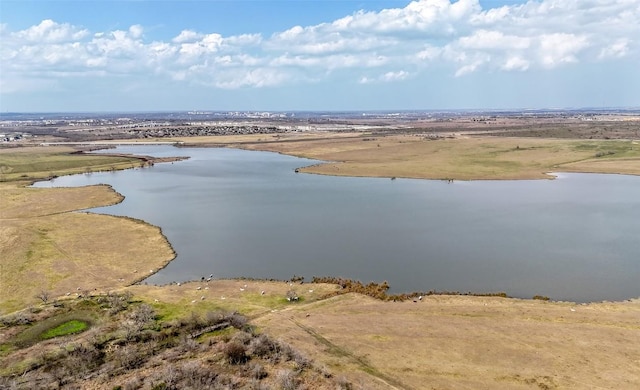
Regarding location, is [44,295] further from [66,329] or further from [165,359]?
[165,359]

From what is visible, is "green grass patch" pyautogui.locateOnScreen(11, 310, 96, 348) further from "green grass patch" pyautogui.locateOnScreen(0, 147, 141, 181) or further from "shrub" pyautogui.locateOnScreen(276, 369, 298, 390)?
"green grass patch" pyautogui.locateOnScreen(0, 147, 141, 181)

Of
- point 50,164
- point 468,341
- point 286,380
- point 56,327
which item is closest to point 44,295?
point 56,327

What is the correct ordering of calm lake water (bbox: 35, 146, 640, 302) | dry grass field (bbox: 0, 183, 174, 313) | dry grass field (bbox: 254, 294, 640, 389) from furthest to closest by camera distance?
1. calm lake water (bbox: 35, 146, 640, 302)
2. dry grass field (bbox: 0, 183, 174, 313)
3. dry grass field (bbox: 254, 294, 640, 389)

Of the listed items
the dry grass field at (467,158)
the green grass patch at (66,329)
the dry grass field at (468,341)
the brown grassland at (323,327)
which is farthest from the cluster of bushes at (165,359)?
the dry grass field at (467,158)

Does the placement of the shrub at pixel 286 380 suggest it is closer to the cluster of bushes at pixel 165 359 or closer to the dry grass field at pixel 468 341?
the cluster of bushes at pixel 165 359

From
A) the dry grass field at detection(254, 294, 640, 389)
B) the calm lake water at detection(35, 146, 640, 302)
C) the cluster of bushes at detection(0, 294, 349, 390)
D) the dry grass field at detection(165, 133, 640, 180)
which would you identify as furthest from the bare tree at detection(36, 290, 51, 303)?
the dry grass field at detection(165, 133, 640, 180)

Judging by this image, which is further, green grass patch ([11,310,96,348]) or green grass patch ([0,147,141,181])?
green grass patch ([0,147,141,181])
